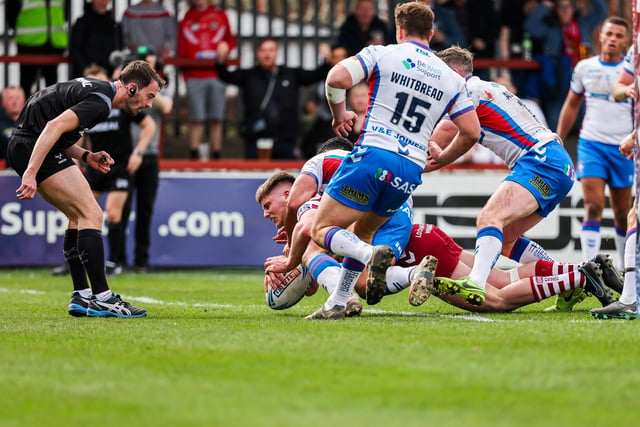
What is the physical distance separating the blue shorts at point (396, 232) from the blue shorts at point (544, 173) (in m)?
0.83

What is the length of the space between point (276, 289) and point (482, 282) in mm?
1512

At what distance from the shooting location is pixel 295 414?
14.9 feet

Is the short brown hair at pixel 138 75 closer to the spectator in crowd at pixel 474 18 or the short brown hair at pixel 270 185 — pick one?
the short brown hair at pixel 270 185

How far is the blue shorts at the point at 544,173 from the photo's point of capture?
28.2 feet

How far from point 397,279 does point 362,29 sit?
8410 millimetres

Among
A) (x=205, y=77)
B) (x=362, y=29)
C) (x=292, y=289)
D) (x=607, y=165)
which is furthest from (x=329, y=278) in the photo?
(x=362, y=29)

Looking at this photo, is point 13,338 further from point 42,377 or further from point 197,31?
point 197,31

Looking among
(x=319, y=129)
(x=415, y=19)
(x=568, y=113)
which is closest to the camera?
(x=415, y=19)

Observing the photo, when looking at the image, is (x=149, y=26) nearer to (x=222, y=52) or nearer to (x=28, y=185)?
(x=222, y=52)

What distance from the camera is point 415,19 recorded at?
7.83 meters

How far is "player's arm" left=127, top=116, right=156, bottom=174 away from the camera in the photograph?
13930mm

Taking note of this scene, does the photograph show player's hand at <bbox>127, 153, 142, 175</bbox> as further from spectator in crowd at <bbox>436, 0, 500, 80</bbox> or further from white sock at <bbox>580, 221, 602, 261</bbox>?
spectator in crowd at <bbox>436, 0, 500, 80</bbox>

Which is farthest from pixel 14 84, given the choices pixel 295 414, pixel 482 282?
pixel 295 414

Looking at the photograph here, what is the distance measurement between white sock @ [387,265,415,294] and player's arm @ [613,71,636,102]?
222 centimetres
